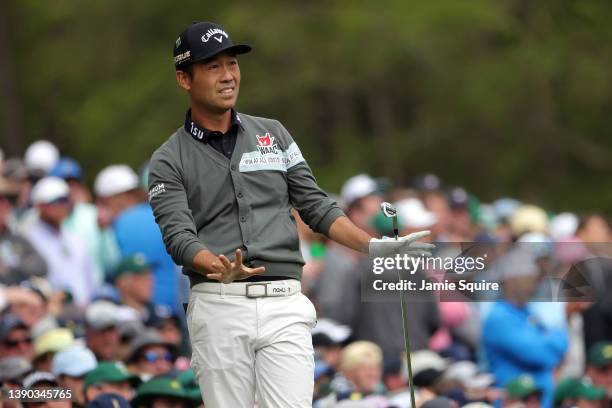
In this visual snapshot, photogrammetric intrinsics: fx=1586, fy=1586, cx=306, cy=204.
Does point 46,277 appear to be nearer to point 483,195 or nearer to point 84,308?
point 84,308

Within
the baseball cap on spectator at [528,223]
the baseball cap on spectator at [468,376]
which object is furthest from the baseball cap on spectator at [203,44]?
the baseball cap on spectator at [528,223]

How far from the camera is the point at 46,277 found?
37.6ft

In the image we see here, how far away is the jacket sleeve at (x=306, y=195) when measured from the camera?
6688 mm

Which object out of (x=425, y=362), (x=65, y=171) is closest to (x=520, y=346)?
(x=425, y=362)

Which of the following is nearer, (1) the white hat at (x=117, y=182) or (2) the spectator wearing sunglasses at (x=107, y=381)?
(2) the spectator wearing sunglasses at (x=107, y=381)

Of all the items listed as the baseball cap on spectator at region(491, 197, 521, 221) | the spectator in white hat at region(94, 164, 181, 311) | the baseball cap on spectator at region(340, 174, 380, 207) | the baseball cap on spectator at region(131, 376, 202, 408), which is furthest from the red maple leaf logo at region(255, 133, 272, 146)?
the baseball cap on spectator at region(491, 197, 521, 221)

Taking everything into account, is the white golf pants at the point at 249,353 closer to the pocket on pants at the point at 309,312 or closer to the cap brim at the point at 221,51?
the pocket on pants at the point at 309,312

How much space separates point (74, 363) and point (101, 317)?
1133 millimetres

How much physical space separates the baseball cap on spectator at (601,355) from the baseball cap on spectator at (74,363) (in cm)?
381

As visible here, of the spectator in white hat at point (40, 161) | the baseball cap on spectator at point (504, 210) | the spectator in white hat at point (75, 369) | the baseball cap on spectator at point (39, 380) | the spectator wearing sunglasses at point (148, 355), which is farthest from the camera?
the baseball cap on spectator at point (504, 210)

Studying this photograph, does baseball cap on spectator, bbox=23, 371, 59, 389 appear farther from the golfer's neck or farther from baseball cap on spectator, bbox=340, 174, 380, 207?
baseball cap on spectator, bbox=340, 174, 380, 207

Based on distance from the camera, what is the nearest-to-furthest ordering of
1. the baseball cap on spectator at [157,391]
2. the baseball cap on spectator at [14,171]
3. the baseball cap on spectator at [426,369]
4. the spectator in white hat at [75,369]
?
1. the baseball cap on spectator at [157,391]
2. the spectator in white hat at [75,369]
3. the baseball cap on spectator at [426,369]
4. the baseball cap on spectator at [14,171]

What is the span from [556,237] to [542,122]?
9597 millimetres

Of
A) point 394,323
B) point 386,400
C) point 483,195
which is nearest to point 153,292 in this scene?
point 394,323
